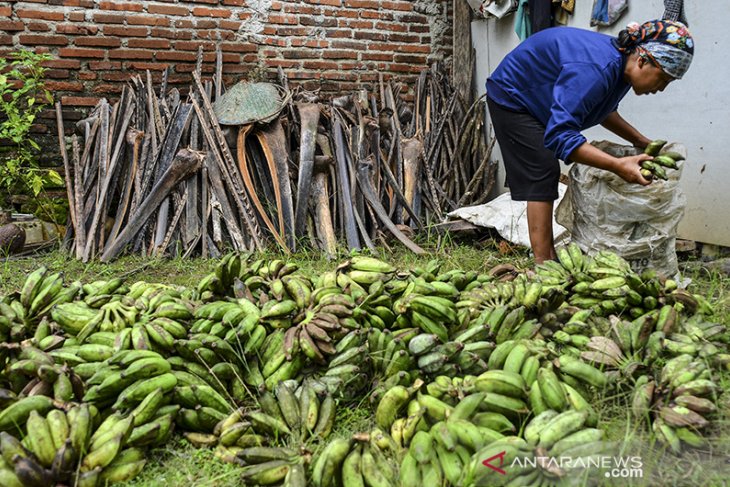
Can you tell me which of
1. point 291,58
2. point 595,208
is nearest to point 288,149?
point 291,58

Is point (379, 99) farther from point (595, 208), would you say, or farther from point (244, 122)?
point (595, 208)

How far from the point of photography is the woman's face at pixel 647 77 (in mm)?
2829

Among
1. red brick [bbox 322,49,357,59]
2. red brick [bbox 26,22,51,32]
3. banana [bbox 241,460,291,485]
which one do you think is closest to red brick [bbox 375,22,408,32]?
red brick [bbox 322,49,357,59]

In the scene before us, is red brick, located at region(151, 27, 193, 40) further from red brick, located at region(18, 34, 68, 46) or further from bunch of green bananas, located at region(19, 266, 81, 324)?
bunch of green bananas, located at region(19, 266, 81, 324)

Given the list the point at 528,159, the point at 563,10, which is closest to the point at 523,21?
the point at 563,10

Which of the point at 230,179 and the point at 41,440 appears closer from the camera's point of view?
the point at 41,440

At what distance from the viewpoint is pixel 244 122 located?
466 centimetres

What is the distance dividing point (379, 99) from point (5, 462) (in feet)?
16.9

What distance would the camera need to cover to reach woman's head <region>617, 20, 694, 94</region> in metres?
2.73

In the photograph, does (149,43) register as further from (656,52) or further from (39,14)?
(656,52)

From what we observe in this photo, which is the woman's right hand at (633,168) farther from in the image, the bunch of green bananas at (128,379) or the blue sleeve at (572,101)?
the bunch of green bananas at (128,379)

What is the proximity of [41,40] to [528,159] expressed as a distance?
4305 mm

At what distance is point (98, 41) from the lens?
5055 millimetres

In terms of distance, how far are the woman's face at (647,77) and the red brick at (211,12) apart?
13.0ft
